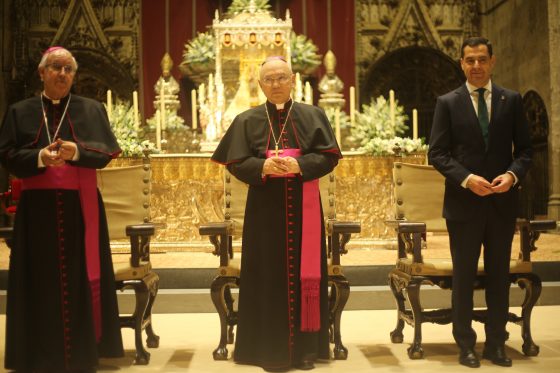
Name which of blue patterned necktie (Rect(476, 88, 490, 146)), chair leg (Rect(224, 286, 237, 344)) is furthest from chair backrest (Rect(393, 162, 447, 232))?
chair leg (Rect(224, 286, 237, 344))

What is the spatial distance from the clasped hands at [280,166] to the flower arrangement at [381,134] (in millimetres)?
3390

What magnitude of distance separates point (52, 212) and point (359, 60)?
1013cm

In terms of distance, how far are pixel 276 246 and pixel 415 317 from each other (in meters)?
0.95

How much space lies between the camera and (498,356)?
13.3 feet

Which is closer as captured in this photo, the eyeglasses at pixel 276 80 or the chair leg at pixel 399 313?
the eyeglasses at pixel 276 80

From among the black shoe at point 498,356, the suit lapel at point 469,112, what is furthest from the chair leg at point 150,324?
the suit lapel at point 469,112

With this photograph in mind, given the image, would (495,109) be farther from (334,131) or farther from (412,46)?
(412,46)

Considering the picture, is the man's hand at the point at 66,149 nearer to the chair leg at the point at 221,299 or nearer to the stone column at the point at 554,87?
the chair leg at the point at 221,299

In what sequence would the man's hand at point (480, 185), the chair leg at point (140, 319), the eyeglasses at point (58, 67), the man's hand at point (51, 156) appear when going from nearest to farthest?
the man's hand at point (51, 156)
the eyeglasses at point (58, 67)
the man's hand at point (480, 185)
the chair leg at point (140, 319)

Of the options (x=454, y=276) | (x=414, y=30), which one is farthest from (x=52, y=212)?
(x=414, y=30)

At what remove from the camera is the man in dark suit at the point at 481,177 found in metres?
4.08

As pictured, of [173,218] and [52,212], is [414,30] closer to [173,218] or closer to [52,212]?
[173,218]

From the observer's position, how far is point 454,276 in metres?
4.18

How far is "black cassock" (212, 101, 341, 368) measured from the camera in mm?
4047
